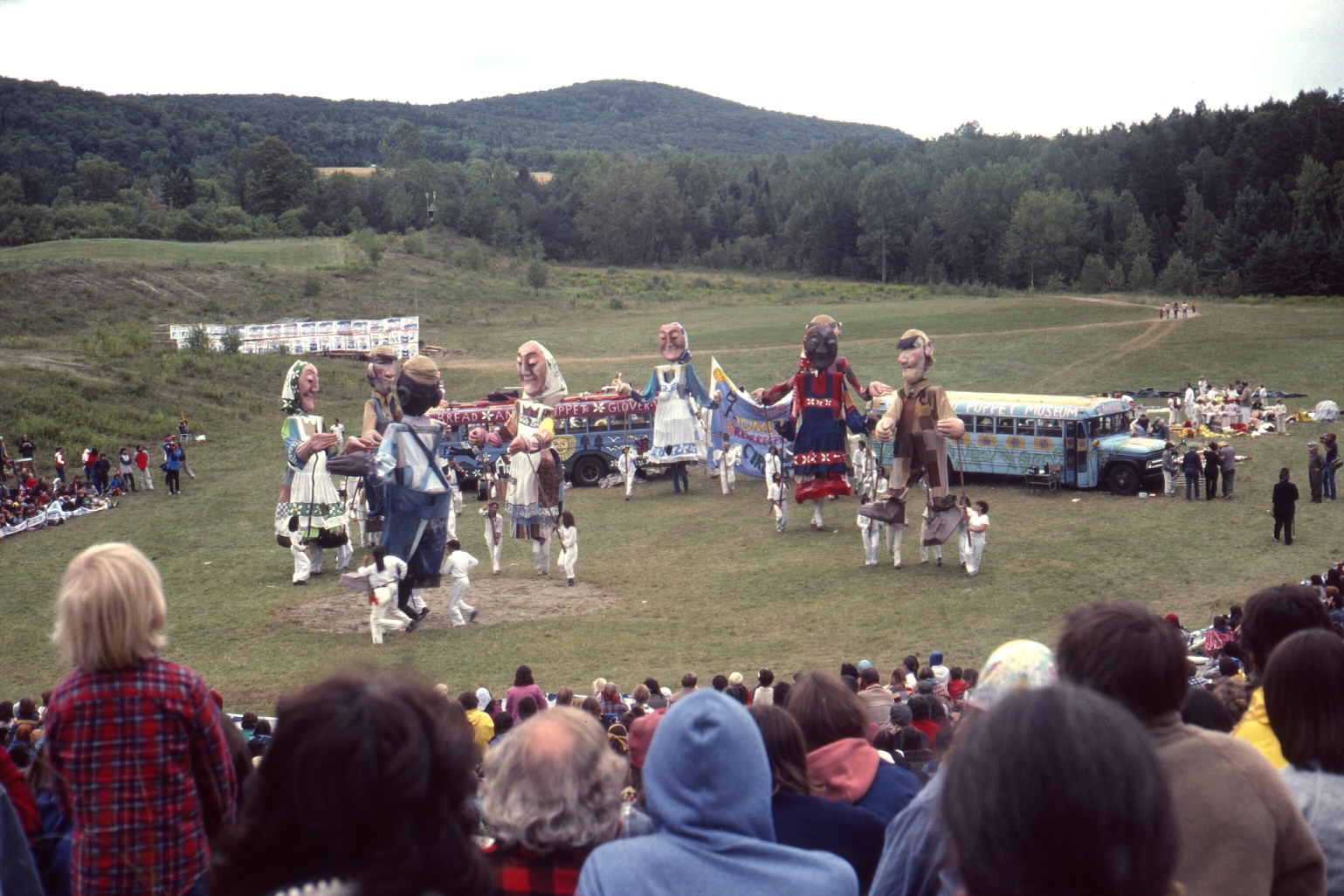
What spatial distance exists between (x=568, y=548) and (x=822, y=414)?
18.0 feet

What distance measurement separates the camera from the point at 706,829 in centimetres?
324

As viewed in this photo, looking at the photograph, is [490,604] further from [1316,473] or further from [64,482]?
[64,482]

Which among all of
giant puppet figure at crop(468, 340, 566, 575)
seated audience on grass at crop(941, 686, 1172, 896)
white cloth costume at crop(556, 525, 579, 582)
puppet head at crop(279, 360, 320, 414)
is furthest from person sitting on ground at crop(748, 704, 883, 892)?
puppet head at crop(279, 360, 320, 414)

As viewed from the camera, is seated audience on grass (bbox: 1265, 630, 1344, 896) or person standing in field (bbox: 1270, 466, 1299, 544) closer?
seated audience on grass (bbox: 1265, 630, 1344, 896)

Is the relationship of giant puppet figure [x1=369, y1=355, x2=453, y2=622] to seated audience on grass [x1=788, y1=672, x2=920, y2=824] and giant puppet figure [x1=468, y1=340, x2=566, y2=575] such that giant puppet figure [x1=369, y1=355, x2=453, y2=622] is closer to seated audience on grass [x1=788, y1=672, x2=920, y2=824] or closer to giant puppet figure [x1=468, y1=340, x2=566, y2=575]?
giant puppet figure [x1=468, y1=340, x2=566, y2=575]

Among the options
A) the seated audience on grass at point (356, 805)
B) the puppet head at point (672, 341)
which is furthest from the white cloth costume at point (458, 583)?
the seated audience on grass at point (356, 805)

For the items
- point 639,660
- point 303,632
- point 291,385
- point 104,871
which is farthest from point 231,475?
point 104,871

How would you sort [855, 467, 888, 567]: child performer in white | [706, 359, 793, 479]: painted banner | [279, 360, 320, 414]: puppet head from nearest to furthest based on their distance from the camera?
[279, 360, 320, 414]: puppet head → [855, 467, 888, 567]: child performer in white → [706, 359, 793, 479]: painted banner

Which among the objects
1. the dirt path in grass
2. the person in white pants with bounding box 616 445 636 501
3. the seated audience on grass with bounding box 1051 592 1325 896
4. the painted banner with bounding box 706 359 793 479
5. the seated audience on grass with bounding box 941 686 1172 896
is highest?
the seated audience on grass with bounding box 941 686 1172 896

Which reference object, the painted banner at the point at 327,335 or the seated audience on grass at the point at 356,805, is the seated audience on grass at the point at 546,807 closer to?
the seated audience on grass at the point at 356,805

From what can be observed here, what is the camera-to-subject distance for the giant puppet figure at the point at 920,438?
18.5 metres

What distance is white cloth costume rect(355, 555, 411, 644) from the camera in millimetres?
15531

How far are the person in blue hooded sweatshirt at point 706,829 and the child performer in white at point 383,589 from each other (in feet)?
41.8

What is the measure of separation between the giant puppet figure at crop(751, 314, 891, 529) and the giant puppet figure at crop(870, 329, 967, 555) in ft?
6.73
